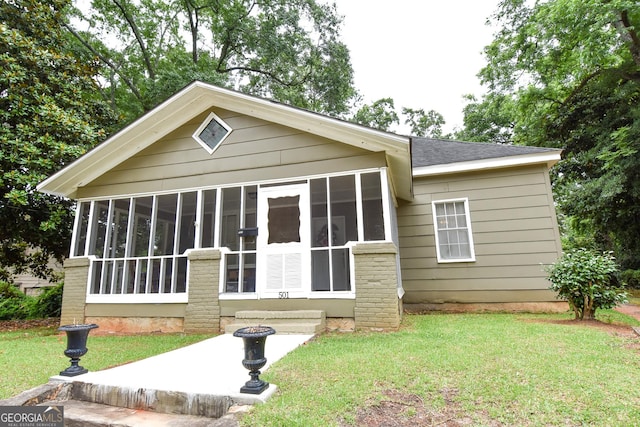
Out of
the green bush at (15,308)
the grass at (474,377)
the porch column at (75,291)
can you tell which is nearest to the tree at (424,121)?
the grass at (474,377)

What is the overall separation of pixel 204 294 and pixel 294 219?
2.75m

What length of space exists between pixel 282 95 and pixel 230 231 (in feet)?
32.4

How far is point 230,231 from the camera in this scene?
30.1 feet

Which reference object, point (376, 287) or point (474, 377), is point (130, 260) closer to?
point (376, 287)

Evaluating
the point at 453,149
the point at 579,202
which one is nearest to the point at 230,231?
the point at 453,149

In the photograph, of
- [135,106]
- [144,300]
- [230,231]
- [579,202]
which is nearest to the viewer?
[144,300]

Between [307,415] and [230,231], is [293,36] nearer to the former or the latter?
[230,231]

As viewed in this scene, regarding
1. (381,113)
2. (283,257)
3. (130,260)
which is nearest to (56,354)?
(130,260)

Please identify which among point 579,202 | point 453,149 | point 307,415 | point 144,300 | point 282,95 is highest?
point 282,95

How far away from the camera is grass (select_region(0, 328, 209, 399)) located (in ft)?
11.6

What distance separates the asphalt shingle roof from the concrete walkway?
649cm

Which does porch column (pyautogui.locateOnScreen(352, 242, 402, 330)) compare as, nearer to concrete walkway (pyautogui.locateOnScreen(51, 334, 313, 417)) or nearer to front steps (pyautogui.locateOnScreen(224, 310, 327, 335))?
front steps (pyautogui.locateOnScreen(224, 310, 327, 335))

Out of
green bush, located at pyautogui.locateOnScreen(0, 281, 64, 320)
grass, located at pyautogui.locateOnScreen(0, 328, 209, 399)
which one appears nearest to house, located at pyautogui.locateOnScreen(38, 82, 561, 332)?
grass, located at pyautogui.locateOnScreen(0, 328, 209, 399)
